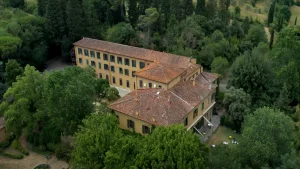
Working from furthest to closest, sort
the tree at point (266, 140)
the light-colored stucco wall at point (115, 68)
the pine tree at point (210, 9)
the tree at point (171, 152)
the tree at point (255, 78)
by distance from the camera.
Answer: the pine tree at point (210, 9), the light-colored stucco wall at point (115, 68), the tree at point (255, 78), the tree at point (266, 140), the tree at point (171, 152)

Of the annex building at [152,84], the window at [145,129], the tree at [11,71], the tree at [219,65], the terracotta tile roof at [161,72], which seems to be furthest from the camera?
the tree at [219,65]

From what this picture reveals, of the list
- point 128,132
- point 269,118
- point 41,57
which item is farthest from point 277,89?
point 41,57

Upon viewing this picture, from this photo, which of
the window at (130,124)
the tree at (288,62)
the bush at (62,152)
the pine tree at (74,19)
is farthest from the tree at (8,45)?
the tree at (288,62)

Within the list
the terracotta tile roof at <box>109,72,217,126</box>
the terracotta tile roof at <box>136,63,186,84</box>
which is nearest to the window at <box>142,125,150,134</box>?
the terracotta tile roof at <box>109,72,217,126</box>

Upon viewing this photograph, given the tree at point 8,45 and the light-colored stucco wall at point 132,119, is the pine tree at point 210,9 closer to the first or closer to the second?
the tree at point 8,45

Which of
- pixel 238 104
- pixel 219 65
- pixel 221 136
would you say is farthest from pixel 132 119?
pixel 219 65

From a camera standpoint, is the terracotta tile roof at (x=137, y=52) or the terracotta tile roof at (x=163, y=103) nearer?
the terracotta tile roof at (x=163, y=103)
